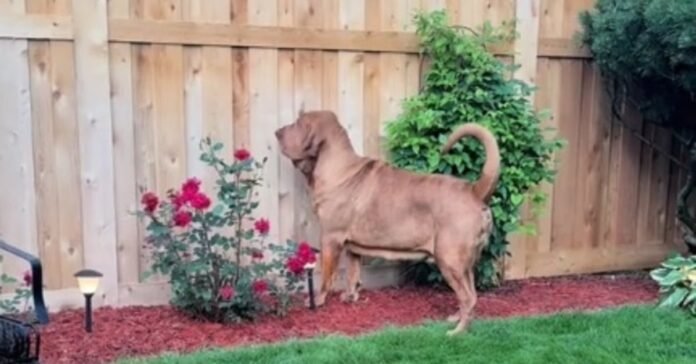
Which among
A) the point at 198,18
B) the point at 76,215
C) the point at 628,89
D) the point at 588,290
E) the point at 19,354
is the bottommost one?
the point at 588,290

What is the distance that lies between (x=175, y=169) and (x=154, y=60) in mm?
575

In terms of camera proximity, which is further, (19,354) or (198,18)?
(198,18)

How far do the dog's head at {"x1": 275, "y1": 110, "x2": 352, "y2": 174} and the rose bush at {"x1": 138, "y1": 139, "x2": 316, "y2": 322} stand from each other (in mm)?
216

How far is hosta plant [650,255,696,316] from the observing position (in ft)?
12.1

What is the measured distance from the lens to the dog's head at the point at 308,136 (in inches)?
142

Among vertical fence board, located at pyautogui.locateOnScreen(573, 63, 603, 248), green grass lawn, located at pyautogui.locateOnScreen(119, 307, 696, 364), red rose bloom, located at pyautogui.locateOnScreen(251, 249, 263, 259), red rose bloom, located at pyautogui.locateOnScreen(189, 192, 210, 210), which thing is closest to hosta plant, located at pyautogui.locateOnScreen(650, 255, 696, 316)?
green grass lawn, located at pyautogui.locateOnScreen(119, 307, 696, 364)

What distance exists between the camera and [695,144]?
428 cm

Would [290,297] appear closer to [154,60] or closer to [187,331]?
[187,331]

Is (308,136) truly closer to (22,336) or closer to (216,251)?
(216,251)

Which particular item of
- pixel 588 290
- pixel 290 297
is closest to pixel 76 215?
pixel 290 297

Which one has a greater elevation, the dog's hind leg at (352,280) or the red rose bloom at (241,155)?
the red rose bloom at (241,155)

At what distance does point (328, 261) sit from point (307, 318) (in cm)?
31

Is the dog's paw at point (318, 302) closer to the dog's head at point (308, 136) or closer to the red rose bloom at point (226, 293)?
the red rose bloom at point (226, 293)

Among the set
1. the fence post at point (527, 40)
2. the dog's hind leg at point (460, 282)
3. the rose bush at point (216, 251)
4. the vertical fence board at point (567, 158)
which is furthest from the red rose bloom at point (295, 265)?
the vertical fence board at point (567, 158)
